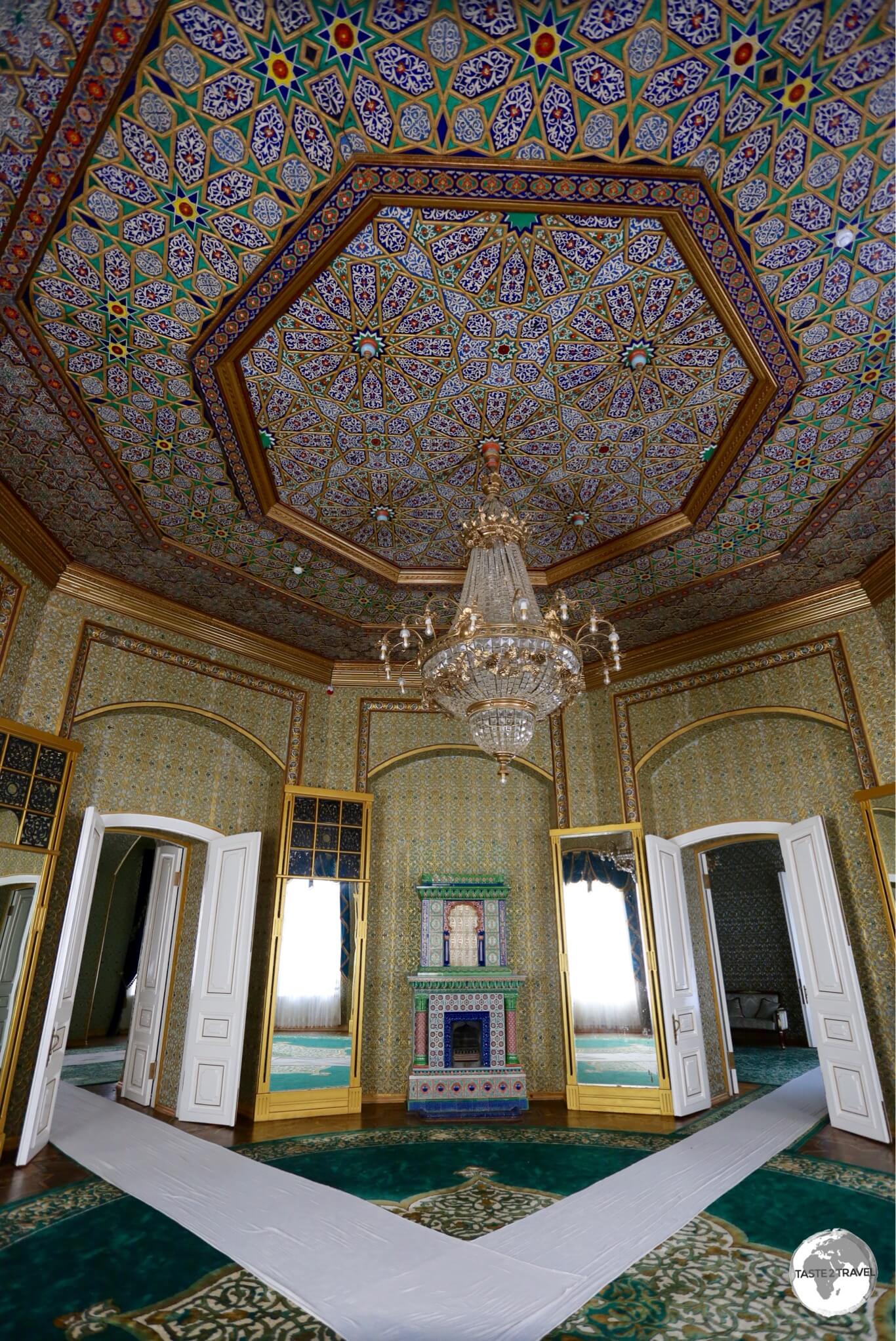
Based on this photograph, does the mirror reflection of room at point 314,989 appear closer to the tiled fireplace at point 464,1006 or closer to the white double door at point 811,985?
the tiled fireplace at point 464,1006

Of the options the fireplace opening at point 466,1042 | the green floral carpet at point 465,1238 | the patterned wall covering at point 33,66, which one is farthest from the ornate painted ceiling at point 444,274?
the fireplace opening at point 466,1042

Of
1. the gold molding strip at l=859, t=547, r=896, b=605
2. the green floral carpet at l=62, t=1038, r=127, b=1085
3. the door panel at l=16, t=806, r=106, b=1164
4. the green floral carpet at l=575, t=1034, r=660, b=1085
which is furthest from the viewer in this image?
the green floral carpet at l=62, t=1038, r=127, b=1085

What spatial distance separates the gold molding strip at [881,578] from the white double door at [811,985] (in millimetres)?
2021

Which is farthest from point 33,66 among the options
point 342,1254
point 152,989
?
point 152,989

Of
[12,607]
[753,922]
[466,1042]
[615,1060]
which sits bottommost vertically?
[615,1060]

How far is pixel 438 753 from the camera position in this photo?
802 cm

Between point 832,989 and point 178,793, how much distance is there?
19.9ft

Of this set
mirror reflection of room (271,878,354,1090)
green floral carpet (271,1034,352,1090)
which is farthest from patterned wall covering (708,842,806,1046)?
green floral carpet (271,1034,352,1090)

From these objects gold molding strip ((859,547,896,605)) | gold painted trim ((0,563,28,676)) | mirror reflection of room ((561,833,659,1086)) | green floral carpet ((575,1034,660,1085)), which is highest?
gold molding strip ((859,547,896,605))

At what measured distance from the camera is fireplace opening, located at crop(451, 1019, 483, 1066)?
22.5 feet

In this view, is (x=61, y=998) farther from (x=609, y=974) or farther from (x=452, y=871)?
(x=609, y=974)

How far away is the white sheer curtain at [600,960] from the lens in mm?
6633

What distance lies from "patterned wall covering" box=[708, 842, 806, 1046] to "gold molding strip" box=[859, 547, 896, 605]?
6204 millimetres

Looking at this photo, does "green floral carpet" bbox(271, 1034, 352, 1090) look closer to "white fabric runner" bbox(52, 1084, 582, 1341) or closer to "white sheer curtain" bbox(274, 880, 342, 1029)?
"white sheer curtain" bbox(274, 880, 342, 1029)
